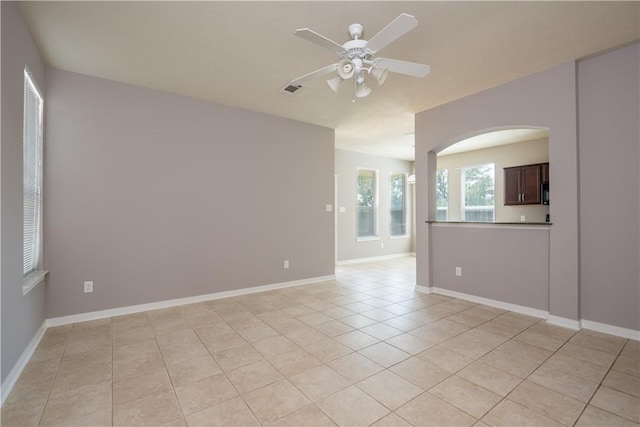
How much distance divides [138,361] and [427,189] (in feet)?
13.4

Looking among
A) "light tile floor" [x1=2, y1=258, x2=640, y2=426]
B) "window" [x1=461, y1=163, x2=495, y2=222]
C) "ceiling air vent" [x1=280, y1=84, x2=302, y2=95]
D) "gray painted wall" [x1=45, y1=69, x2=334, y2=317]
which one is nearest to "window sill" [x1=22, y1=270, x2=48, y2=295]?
"gray painted wall" [x1=45, y1=69, x2=334, y2=317]

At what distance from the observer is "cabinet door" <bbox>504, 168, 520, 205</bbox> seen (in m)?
6.31

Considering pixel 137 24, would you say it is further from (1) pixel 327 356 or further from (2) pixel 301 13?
(1) pixel 327 356

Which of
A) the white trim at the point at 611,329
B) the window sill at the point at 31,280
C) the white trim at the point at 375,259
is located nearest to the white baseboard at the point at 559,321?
the white trim at the point at 611,329

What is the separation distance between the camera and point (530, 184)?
6.12m

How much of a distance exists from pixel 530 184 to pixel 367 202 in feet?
11.6

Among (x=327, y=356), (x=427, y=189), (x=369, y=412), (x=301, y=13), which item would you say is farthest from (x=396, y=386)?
(x=427, y=189)

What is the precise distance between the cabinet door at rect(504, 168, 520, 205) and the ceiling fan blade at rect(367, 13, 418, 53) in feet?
18.6

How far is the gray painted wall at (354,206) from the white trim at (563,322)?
439cm

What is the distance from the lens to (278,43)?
9.00 ft

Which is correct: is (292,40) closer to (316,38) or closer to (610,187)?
(316,38)

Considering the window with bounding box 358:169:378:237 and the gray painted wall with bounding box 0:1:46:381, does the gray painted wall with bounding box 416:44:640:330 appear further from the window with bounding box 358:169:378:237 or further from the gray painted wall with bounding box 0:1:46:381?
the gray painted wall with bounding box 0:1:46:381

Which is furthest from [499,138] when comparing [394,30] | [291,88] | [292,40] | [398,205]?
[394,30]

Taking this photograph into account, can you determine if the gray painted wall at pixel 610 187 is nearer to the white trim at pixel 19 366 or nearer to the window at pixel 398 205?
the white trim at pixel 19 366
